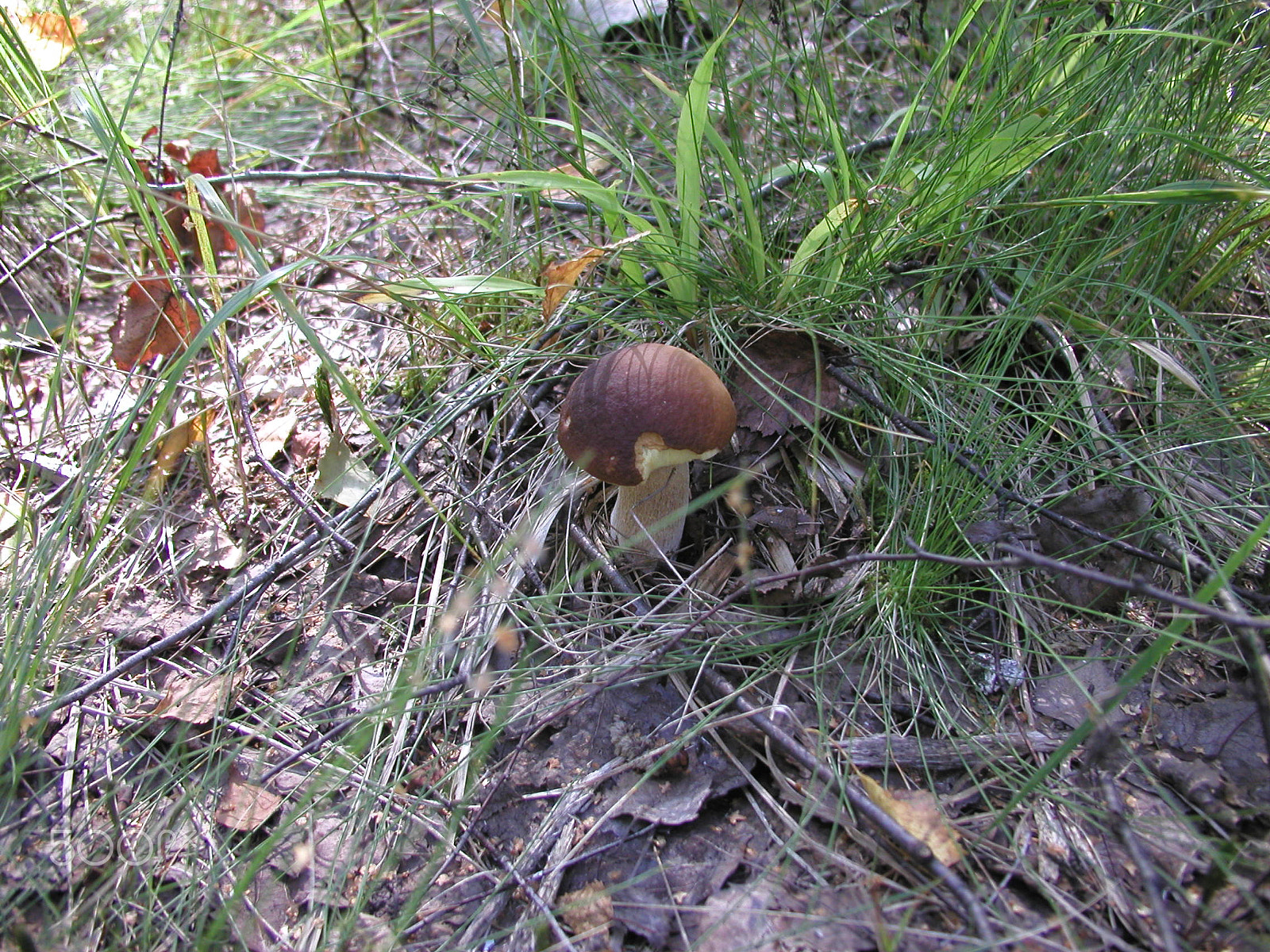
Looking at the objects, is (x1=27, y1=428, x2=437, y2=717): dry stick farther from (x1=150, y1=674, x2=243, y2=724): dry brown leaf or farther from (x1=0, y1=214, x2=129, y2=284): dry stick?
(x1=0, y1=214, x2=129, y2=284): dry stick

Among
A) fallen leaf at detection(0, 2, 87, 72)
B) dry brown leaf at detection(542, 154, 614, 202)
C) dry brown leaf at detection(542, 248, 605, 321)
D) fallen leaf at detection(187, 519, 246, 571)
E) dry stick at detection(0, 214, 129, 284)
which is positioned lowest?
fallen leaf at detection(187, 519, 246, 571)

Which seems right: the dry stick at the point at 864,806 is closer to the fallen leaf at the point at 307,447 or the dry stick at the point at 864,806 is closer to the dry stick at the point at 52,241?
the fallen leaf at the point at 307,447

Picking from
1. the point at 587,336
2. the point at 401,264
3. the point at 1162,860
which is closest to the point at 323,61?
the point at 401,264

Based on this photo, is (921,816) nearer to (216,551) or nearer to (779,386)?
(779,386)

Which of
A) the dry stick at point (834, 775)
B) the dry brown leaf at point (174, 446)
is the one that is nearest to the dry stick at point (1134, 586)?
the dry stick at point (834, 775)

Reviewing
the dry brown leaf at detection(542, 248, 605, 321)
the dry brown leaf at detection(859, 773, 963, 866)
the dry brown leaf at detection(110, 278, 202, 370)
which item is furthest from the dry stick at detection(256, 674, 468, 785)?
the dry brown leaf at detection(110, 278, 202, 370)

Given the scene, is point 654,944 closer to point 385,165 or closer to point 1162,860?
point 1162,860
